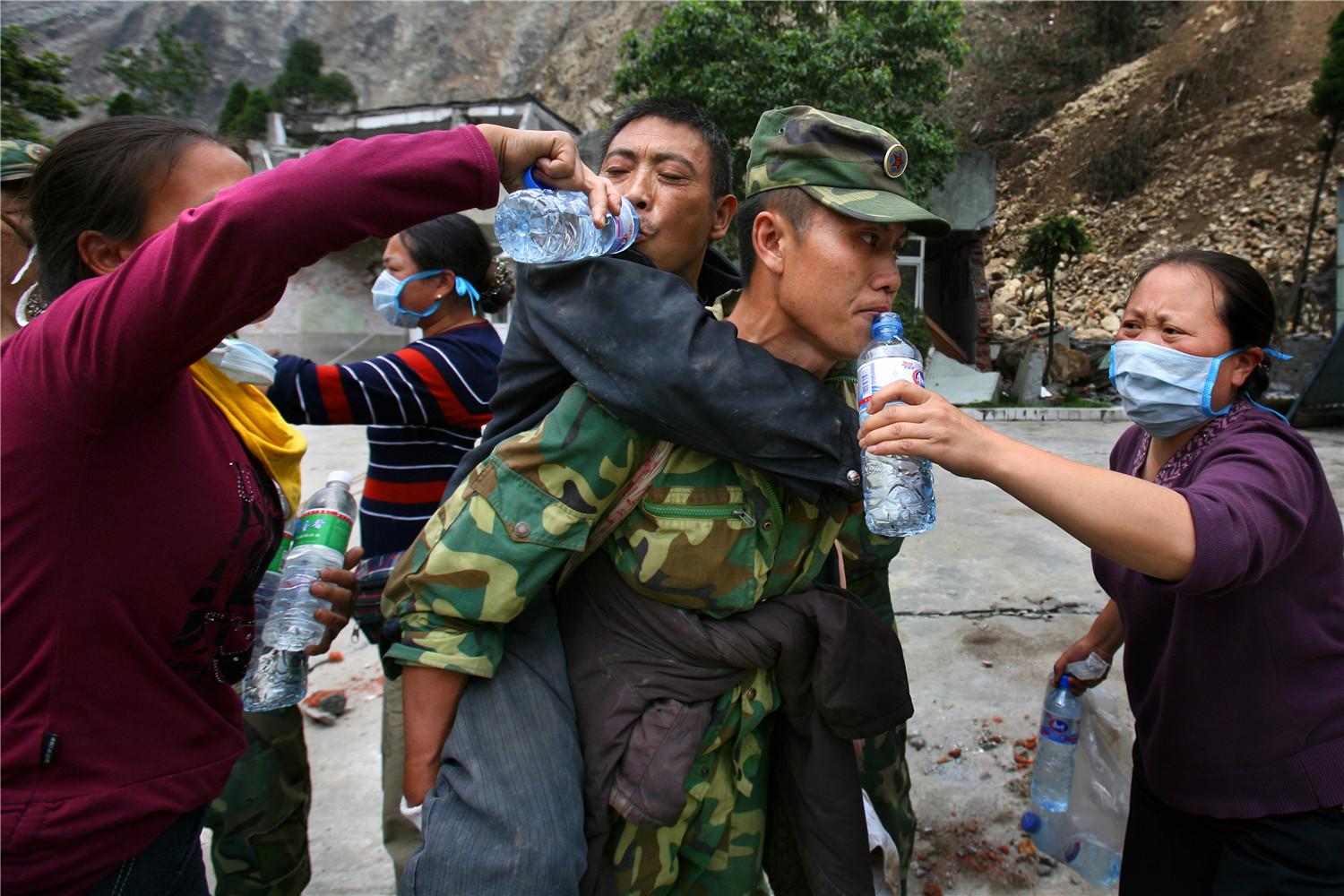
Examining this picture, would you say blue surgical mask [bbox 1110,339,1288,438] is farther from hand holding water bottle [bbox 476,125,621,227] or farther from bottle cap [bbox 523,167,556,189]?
bottle cap [bbox 523,167,556,189]

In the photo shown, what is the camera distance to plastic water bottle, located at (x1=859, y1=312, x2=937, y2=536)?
1.33 m

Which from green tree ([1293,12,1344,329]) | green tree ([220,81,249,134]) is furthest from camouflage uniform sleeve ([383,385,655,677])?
green tree ([220,81,249,134])

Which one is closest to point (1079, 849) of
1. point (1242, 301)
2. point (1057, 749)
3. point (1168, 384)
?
point (1057, 749)

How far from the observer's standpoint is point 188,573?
123 cm

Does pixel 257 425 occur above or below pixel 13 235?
below

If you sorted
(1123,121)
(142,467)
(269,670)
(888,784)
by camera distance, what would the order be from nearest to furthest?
(142,467)
(269,670)
(888,784)
(1123,121)

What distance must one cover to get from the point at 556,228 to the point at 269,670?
45.2 inches

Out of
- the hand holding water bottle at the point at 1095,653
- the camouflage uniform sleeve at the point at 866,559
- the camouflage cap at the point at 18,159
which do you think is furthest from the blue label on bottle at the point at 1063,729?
the camouflage cap at the point at 18,159

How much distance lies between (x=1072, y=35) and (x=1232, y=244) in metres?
13.8

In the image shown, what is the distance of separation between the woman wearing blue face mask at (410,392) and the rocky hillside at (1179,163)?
17.8 meters

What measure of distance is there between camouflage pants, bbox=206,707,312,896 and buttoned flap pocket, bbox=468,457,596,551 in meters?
1.23

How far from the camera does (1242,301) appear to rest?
1.71m

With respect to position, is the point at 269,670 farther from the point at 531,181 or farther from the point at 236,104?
the point at 236,104

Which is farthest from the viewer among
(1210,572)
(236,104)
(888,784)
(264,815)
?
(236,104)
